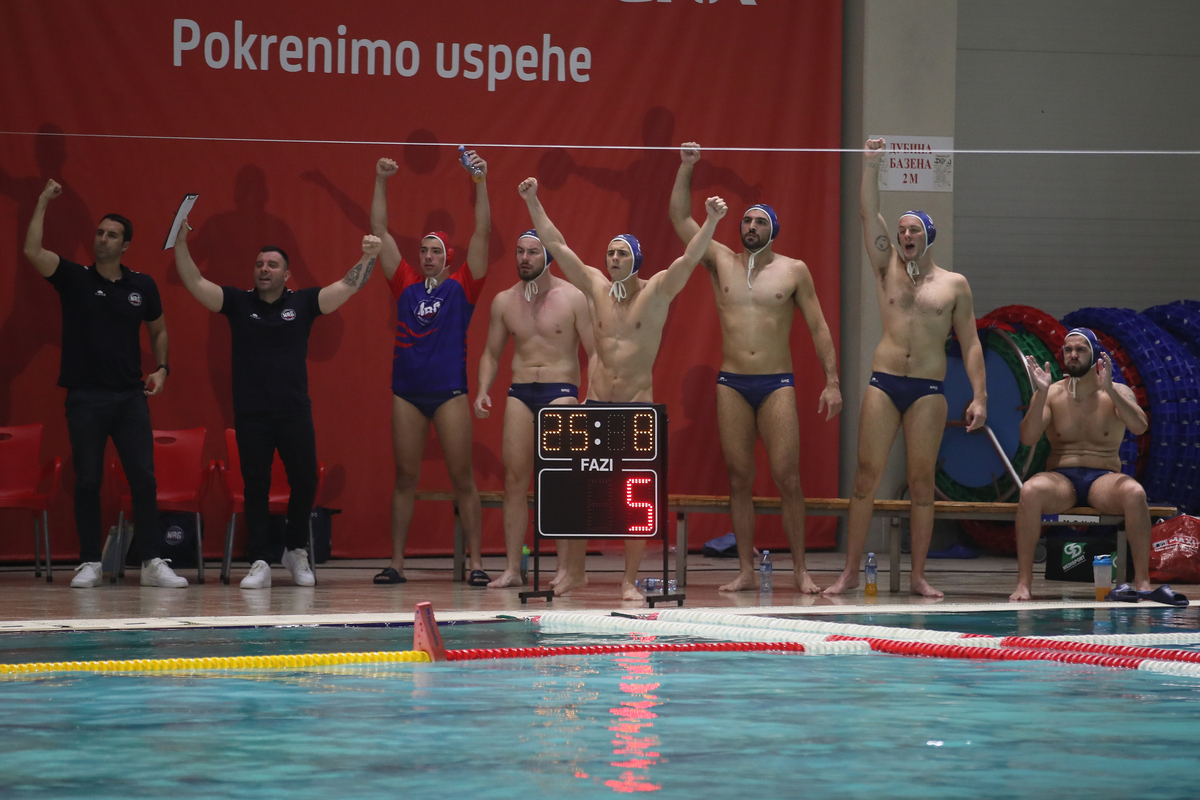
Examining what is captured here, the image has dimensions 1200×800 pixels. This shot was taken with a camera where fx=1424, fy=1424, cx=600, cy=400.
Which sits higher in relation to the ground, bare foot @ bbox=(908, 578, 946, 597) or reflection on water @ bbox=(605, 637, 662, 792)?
reflection on water @ bbox=(605, 637, 662, 792)

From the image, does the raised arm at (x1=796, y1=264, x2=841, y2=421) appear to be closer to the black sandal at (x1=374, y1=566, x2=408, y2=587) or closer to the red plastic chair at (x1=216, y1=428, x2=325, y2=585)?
the black sandal at (x1=374, y1=566, x2=408, y2=587)

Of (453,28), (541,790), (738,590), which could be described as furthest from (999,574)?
(541,790)

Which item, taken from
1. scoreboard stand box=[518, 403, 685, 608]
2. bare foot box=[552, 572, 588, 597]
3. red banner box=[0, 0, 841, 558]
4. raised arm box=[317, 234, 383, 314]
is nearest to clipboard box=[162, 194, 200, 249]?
raised arm box=[317, 234, 383, 314]

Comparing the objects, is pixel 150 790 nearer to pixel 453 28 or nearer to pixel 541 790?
pixel 541 790

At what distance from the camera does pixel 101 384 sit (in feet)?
24.9

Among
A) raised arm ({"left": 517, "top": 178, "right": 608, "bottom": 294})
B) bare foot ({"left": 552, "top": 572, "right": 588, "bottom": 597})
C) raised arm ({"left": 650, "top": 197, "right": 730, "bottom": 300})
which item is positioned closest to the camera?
raised arm ({"left": 650, "top": 197, "right": 730, "bottom": 300})

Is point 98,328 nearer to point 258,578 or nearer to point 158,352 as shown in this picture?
point 158,352

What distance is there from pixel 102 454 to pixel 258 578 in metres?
1.06

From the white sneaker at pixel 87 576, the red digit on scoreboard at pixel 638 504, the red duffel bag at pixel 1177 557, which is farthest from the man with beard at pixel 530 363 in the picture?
the red duffel bag at pixel 1177 557

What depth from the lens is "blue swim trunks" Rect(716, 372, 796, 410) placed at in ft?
25.2

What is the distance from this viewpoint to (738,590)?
7727 millimetres

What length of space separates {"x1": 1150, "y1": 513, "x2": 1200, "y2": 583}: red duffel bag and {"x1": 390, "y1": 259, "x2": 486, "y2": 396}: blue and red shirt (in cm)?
417

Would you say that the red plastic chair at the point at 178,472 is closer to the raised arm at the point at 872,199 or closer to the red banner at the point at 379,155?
the red banner at the point at 379,155

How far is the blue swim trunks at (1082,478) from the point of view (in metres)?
7.54
